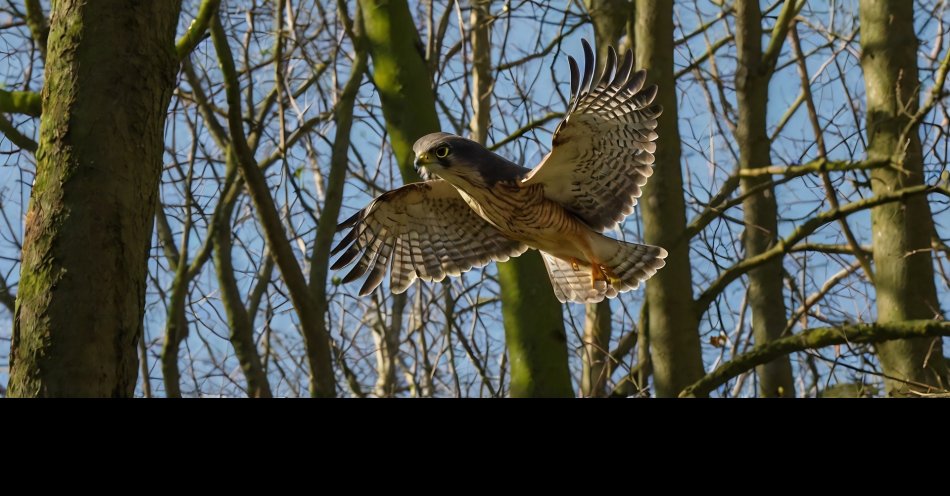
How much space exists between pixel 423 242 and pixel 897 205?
8.56ft

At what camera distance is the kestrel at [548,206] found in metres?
4.24

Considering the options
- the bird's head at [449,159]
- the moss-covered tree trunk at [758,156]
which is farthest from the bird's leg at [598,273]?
the moss-covered tree trunk at [758,156]

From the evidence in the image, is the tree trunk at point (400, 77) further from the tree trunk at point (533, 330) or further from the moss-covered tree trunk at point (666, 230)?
the moss-covered tree trunk at point (666, 230)

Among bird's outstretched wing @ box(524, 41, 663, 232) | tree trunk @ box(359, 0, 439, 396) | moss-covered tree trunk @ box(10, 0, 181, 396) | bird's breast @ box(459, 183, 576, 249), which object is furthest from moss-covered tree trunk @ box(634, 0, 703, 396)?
moss-covered tree trunk @ box(10, 0, 181, 396)

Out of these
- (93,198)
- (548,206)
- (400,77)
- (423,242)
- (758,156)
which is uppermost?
(400,77)

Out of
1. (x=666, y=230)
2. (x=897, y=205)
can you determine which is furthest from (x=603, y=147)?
(x=897, y=205)

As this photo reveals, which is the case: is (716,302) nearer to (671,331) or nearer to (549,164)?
(671,331)

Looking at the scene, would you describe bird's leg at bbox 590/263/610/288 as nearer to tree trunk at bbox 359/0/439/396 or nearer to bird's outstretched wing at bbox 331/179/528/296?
bird's outstretched wing at bbox 331/179/528/296

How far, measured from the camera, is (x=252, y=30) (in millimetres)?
6957

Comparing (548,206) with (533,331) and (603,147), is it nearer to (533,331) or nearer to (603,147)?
(603,147)

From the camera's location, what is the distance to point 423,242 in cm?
529
